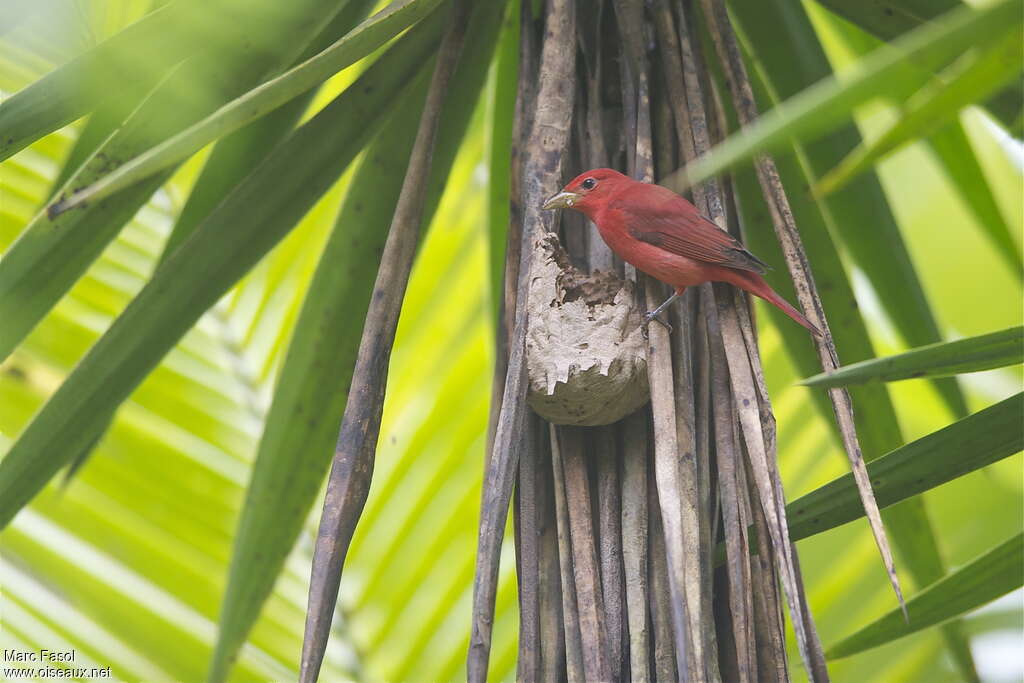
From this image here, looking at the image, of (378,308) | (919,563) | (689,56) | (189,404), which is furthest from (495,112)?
(189,404)

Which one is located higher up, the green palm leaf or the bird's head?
the bird's head

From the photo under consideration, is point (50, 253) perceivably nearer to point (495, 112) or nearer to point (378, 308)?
point (378, 308)

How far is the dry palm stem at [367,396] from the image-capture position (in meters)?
1.19

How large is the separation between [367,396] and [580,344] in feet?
0.94

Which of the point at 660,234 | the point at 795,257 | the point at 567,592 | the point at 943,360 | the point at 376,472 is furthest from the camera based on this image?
the point at 376,472

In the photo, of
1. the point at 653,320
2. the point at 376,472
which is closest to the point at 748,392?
the point at 653,320

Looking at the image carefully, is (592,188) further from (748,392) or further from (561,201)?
(748,392)

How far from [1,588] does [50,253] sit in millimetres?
1323

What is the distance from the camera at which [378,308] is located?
4.52 feet

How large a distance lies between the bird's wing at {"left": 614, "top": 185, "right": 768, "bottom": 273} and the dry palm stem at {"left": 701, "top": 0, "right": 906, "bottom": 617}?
68 millimetres

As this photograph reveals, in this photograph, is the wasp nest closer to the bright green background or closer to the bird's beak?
the bird's beak

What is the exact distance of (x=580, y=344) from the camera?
4.57 feet

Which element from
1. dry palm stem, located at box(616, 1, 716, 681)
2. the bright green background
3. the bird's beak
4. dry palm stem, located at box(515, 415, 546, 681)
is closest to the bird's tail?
dry palm stem, located at box(616, 1, 716, 681)

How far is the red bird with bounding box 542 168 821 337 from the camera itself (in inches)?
57.1
